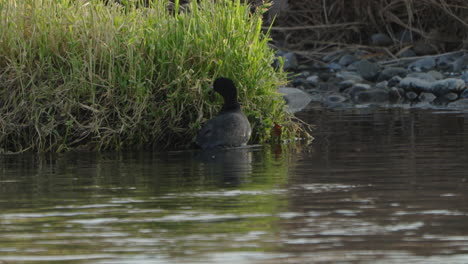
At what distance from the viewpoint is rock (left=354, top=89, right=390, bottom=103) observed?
1880 cm

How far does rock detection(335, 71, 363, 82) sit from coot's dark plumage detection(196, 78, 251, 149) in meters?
10.2

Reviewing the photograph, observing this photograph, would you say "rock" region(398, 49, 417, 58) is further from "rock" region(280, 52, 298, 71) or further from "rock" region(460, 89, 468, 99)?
"rock" region(460, 89, 468, 99)

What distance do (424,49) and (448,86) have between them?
15.0ft

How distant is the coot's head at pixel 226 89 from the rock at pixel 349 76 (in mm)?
10217

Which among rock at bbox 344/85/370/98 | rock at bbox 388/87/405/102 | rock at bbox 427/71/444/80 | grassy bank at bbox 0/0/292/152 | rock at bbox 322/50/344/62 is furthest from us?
rock at bbox 322/50/344/62

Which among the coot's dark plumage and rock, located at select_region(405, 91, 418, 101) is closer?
the coot's dark plumage

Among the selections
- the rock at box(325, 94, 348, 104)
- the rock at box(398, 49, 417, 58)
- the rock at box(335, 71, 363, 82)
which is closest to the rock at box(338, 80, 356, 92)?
the rock at box(335, 71, 363, 82)

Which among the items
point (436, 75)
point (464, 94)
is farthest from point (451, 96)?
point (436, 75)

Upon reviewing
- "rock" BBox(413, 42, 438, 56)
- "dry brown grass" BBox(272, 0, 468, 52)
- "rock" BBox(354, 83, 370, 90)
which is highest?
"dry brown grass" BBox(272, 0, 468, 52)

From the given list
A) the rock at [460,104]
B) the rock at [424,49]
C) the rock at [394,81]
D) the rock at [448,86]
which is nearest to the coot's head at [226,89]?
the rock at [460,104]

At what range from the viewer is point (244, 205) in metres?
6.64

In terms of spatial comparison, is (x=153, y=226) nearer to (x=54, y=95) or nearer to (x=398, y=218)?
(x=398, y=218)

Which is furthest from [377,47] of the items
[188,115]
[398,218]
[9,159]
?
[398,218]

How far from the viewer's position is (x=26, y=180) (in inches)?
333
